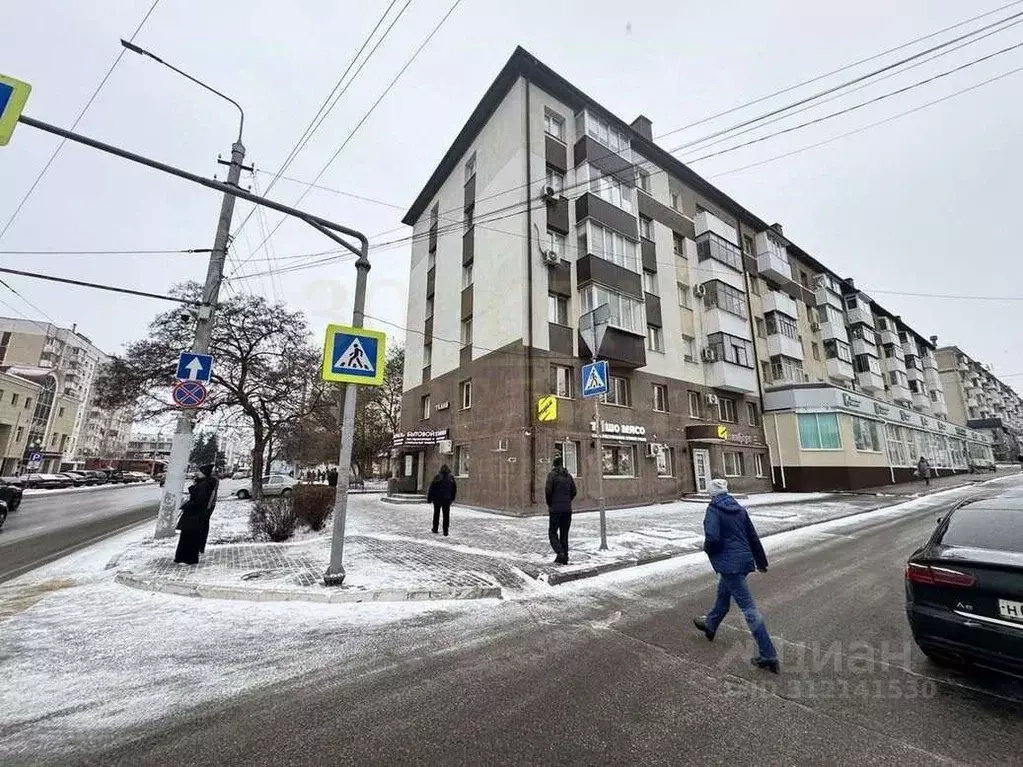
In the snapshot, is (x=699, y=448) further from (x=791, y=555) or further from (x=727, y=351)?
(x=791, y=555)

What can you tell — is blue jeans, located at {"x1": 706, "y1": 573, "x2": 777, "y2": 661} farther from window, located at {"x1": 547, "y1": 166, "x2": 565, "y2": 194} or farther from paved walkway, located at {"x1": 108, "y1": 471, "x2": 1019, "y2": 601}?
window, located at {"x1": 547, "y1": 166, "x2": 565, "y2": 194}

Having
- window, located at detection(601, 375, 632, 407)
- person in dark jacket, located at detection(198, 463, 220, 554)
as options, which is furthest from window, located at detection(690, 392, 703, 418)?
person in dark jacket, located at detection(198, 463, 220, 554)

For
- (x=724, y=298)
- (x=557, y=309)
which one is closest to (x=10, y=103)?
(x=557, y=309)

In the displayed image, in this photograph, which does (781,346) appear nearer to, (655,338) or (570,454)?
(655,338)

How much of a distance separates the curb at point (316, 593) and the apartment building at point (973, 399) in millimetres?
83298

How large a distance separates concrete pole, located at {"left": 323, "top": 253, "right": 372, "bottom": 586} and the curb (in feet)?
1.39

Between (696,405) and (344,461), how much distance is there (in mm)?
21040

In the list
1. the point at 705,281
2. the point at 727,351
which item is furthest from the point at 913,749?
the point at 705,281

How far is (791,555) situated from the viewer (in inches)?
353

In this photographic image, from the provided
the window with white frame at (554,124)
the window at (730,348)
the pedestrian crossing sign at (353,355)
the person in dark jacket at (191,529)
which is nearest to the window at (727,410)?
the window at (730,348)

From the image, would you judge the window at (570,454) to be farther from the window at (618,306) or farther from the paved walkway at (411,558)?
the window at (618,306)

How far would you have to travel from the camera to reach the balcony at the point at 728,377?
23891 millimetres

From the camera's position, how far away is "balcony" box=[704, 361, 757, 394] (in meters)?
23.9

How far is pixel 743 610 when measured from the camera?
4.15m
